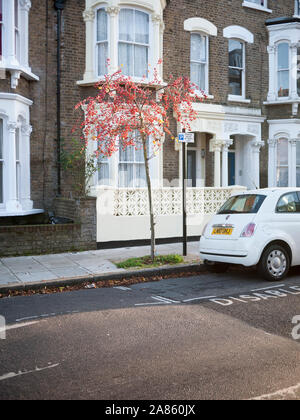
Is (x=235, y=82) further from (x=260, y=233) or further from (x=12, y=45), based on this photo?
(x=260, y=233)

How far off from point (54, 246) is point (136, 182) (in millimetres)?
4179

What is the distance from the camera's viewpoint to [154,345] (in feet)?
16.0

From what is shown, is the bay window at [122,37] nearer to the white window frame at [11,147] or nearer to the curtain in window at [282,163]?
the white window frame at [11,147]

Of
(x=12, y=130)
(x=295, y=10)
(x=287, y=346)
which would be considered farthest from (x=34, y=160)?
(x=295, y=10)

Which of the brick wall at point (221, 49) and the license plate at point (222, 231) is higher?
the brick wall at point (221, 49)

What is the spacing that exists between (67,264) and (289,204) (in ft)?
15.2

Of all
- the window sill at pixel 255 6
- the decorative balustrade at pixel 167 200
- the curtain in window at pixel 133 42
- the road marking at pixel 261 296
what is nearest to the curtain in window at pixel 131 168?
the decorative balustrade at pixel 167 200

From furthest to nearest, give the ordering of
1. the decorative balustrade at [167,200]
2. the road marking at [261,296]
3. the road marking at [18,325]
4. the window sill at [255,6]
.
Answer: the window sill at [255,6] → the decorative balustrade at [167,200] → the road marking at [261,296] → the road marking at [18,325]

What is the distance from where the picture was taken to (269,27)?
17.0 metres

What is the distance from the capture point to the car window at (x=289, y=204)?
8555mm

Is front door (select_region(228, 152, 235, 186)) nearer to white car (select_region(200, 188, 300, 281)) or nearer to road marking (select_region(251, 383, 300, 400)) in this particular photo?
white car (select_region(200, 188, 300, 281))

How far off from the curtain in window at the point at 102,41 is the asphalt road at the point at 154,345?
27.2ft

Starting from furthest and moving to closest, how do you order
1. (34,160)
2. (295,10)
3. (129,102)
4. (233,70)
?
(295,10) → (233,70) → (34,160) → (129,102)

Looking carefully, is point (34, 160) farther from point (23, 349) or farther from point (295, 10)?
point (295, 10)
